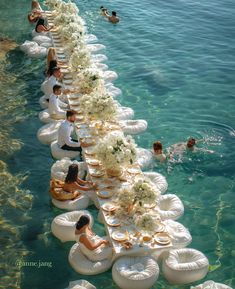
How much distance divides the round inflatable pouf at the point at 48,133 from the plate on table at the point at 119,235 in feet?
19.4

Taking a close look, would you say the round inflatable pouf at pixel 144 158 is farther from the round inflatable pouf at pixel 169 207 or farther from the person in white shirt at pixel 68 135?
the person in white shirt at pixel 68 135

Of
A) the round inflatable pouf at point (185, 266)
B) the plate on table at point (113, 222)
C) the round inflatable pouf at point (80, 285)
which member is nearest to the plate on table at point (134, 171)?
the plate on table at point (113, 222)

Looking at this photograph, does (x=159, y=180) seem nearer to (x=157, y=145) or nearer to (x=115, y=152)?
(x=157, y=145)

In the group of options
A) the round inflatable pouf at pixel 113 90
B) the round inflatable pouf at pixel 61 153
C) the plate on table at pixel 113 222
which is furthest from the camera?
the round inflatable pouf at pixel 113 90

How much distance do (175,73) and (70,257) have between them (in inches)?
543

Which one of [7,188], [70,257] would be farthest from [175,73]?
[70,257]

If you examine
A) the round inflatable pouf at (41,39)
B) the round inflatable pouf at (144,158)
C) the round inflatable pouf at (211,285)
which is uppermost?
the round inflatable pouf at (41,39)

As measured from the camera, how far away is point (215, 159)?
50.9 ft

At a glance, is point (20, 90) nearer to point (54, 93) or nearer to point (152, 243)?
point (54, 93)

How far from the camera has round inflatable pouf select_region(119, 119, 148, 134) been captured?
16.6m

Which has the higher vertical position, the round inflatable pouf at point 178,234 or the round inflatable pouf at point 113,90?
the round inflatable pouf at point 113,90

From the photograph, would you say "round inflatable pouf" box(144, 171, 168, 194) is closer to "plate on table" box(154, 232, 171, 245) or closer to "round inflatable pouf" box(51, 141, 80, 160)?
"plate on table" box(154, 232, 171, 245)

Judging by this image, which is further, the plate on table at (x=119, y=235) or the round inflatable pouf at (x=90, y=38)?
the round inflatable pouf at (x=90, y=38)

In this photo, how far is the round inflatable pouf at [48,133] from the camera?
16200 mm
